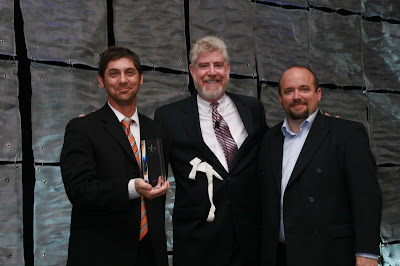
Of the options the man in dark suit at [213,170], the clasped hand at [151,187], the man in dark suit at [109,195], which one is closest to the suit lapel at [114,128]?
the man in dark suit at [109,195]

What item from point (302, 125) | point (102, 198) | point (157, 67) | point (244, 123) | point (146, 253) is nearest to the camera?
point (102, 198)

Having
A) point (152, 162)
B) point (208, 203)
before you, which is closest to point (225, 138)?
point (208, 203)

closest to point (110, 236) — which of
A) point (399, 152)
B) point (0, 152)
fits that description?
point (0, 152)

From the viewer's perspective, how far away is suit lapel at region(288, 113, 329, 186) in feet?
6.86

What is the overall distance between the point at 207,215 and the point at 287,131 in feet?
2.01

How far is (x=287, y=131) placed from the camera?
229cm

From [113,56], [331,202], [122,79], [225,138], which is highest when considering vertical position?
[113,56]

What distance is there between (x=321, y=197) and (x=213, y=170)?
557mm

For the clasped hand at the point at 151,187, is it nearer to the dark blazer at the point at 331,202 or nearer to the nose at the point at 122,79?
the nose at the point at 122,79

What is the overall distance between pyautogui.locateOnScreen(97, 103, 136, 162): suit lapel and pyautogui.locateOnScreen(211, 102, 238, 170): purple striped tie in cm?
65

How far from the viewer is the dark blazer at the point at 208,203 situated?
88.0 inches

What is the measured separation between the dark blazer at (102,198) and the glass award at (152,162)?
0.16 meters

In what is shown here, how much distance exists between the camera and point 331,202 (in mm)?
2061

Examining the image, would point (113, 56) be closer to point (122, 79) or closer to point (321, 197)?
point (122, 79)
